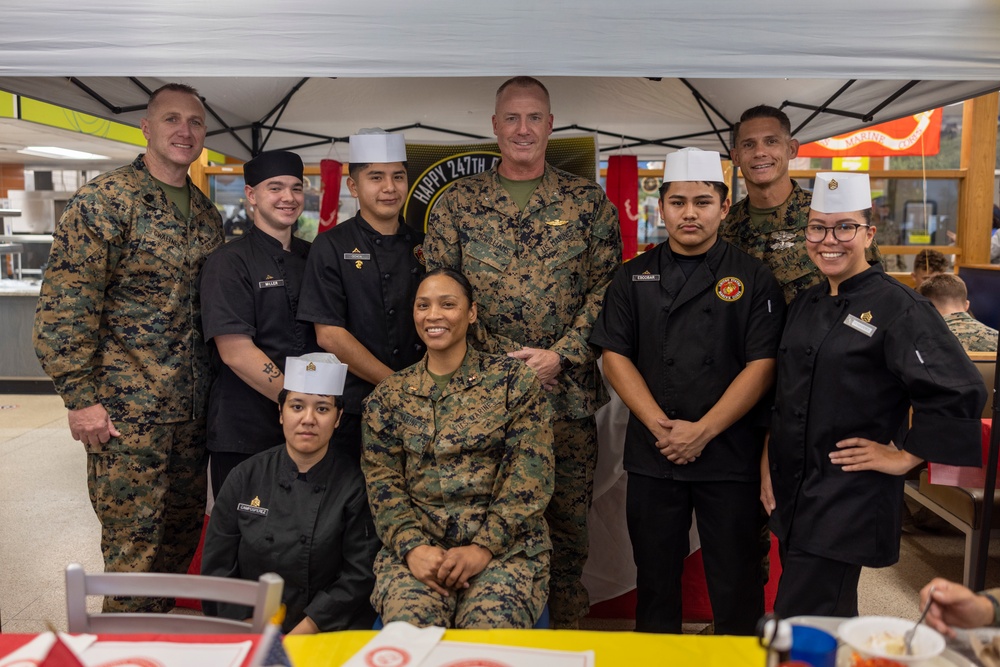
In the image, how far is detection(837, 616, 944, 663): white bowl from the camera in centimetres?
112

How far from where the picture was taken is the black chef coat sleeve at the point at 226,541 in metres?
2.30

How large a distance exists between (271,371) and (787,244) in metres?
1.83

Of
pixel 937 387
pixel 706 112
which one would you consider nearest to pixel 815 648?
pixel 937 387

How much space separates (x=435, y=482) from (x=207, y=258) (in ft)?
4.05

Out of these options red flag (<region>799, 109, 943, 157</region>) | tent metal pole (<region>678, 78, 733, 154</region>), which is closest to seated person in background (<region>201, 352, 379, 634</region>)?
tent metal pole (<region>678, 78, 733, 154</region>)

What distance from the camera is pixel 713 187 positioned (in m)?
2.45

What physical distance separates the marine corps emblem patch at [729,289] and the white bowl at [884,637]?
1.36 meters

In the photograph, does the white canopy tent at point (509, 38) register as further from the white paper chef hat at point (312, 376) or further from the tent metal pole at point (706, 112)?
the tent metal pole at point (706, 112)

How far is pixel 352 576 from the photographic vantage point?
2.27 meters

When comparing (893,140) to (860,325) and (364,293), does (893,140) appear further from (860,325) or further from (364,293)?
(364,293)

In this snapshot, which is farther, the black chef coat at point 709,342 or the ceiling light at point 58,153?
the ceiling light at point 58,153

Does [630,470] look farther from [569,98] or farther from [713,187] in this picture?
[569,98]

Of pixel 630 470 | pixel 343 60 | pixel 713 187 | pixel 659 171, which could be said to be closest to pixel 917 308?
pixel 713 187

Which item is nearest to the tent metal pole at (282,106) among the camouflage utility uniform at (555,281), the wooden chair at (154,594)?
the camouflage utility uniform at (555,281)
